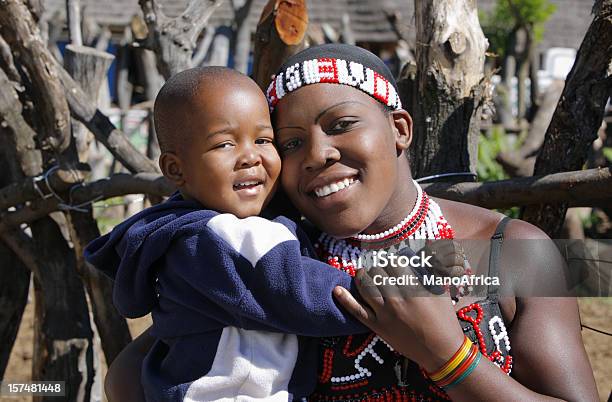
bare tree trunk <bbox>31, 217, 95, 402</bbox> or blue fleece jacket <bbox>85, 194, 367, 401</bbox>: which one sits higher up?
blue fleece jacket <bbox>85, 194, 367, 401</bbox>

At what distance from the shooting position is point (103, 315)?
381cm

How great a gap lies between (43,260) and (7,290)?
494 millimetres

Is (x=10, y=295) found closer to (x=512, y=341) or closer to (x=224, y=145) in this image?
(x=224, y=145)

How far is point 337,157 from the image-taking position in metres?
1.91

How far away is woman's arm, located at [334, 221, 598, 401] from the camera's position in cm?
174

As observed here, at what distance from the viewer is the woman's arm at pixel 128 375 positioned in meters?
2.17

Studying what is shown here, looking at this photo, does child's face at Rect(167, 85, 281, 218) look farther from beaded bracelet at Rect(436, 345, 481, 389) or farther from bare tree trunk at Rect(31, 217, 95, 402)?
bare tree trunk at Rect(31, 217, 95, 402)

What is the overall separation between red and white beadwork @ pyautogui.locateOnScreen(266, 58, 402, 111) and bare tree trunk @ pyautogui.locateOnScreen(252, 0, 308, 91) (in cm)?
115

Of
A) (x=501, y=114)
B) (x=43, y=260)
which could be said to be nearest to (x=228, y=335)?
(x=43, y=260)

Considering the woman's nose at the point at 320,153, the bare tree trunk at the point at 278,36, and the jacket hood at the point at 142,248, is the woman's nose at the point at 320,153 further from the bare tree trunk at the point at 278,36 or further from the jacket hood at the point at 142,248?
the bare tree trunk at the point at 278,36

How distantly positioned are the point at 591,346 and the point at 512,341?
5.02 m

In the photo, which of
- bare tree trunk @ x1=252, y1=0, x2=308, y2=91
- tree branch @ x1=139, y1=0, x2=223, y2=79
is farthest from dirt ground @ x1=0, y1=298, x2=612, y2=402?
bare tree trunk @ x1=252, y1=0, x2=308, y2=91

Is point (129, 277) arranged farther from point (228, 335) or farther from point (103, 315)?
point (103, 315)

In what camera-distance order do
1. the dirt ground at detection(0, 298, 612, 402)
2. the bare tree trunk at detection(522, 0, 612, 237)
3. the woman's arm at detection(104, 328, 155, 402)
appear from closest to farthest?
the woman's arm at detection(104, 328, 155, 402) < the bare tree trunk at detection(522, 0, 612, 237) < the dirt ground at detection(0, 298, 612, 402)
